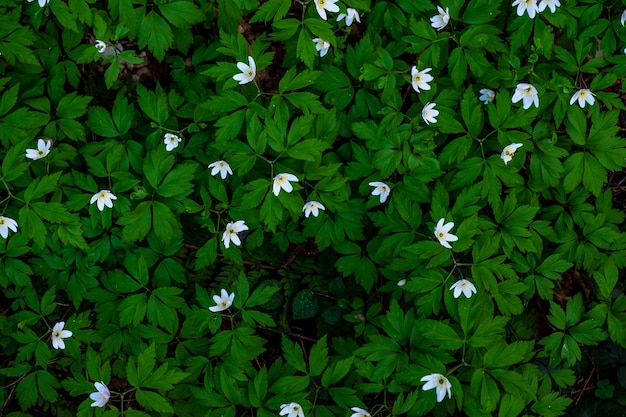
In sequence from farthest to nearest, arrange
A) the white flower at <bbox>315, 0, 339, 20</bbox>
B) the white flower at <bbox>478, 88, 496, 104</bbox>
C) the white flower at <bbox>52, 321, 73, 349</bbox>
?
the white flower at <bbox>478, 88, 496, 104</bbox>, the white flower at <bbox>52, 321, 73, 349</bbox>, the white flower at <bbox>315, 0, 339, 20</bbox>

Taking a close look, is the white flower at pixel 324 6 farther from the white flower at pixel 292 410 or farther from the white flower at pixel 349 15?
the white flower at pixel 292 410

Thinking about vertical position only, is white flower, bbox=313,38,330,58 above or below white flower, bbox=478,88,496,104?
above

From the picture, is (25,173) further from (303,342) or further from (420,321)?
(420,321)

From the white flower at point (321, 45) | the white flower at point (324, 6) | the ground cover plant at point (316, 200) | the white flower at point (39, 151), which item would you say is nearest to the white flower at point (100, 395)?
the ground cover plant at point (316, 200)

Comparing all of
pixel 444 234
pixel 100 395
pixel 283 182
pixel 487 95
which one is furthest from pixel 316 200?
pixel 100 395

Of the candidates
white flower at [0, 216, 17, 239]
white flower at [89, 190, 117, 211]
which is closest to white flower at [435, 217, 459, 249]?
white flower at [89, 190, 117, 211]

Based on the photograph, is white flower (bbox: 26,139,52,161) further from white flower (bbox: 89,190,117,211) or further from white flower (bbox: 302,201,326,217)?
white flower (bbox: 302,201,326,217)

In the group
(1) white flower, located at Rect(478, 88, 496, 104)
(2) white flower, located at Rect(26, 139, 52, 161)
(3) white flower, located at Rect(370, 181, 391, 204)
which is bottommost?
(3) white flower, located at Rect(370, 181, 391, 204)
